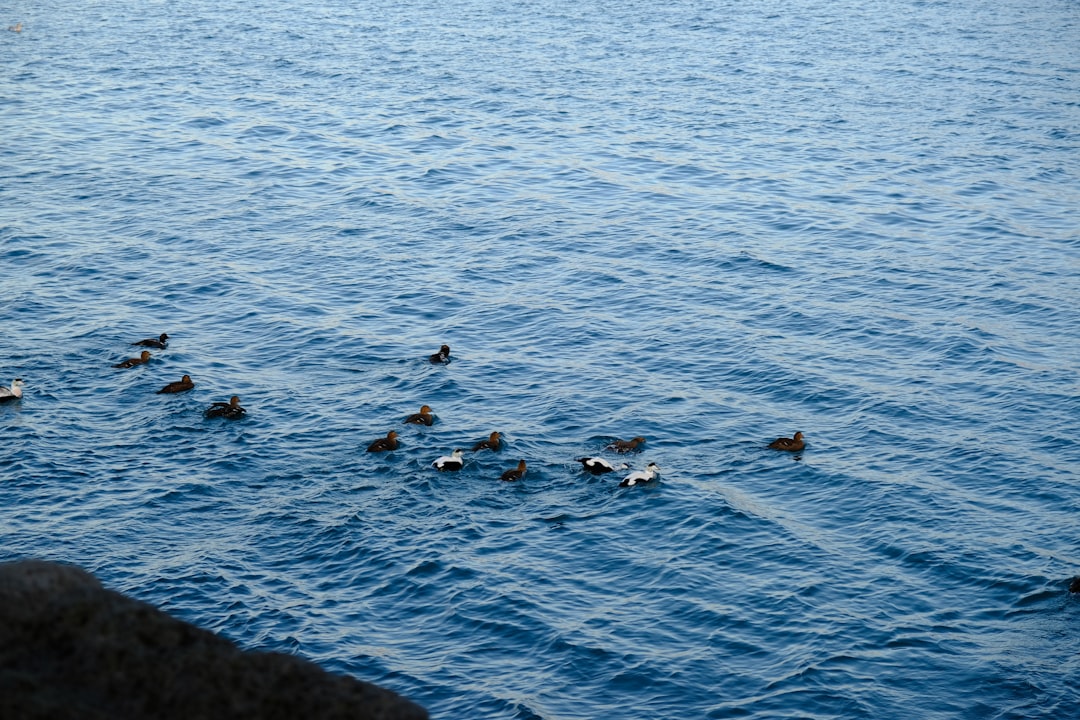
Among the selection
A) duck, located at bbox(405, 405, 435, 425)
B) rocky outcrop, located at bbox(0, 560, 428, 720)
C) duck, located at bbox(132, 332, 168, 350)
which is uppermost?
rocky outcrop, located at bbox(0, 560, 428, 720)

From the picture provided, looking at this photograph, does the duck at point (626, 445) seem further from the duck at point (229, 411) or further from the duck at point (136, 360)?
the duck at point (136, 360)

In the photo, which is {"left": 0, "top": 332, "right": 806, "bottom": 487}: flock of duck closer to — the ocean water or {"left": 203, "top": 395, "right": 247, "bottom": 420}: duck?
{"left": 203, "top": 395, "right": 247, "bottom": 420}: duck

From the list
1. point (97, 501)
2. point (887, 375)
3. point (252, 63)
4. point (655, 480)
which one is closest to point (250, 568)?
point (97, 501)

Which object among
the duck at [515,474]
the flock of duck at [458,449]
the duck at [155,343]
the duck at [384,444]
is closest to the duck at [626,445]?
the flock of duck at [458,449]

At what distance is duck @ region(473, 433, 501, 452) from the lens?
2606 cm

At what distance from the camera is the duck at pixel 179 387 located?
28578 millimetres

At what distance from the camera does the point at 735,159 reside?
48.3 m

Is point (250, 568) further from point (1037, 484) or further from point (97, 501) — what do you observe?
point (1037, 484)

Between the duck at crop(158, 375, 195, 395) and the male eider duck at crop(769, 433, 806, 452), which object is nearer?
the male eider duck at crop(769, 433, 806, 452)

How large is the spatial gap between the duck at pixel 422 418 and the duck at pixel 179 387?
5.28m

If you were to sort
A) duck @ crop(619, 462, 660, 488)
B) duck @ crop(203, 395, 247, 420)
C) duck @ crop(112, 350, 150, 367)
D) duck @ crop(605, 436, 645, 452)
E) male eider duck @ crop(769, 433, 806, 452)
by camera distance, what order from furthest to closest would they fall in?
duck @ crop(112, 350, 150, 367) < duck @ crop(203, 395, 247, 420) < male eider duck @ crop(769, 433, 806, 452) < duck @ crop(605, 436, 645, 452) < duck @ crop(619, 462, 660, 488)

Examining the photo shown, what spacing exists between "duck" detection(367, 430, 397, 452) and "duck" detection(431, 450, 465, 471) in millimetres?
1112

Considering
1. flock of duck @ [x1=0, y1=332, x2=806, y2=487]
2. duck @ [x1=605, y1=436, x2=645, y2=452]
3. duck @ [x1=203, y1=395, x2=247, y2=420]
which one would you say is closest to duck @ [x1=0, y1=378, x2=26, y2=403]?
flock of duck @ [x1=0, y1=332, x2=806, y2=487]

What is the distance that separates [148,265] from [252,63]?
89.6 feet
